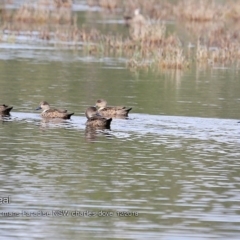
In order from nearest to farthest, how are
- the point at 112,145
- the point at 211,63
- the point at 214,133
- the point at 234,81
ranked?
the point at 112,145 → the point at 214,133 → the point at 234,81 → the point at 211,63

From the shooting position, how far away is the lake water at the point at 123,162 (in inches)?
454

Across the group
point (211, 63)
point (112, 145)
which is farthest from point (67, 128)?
point (211, 63)

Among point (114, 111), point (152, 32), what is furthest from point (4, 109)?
point (152, 32)

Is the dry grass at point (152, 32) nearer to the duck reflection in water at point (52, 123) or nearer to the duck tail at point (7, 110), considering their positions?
the duck reflection in water at point (52, 123)

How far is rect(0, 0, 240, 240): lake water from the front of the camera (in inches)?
454

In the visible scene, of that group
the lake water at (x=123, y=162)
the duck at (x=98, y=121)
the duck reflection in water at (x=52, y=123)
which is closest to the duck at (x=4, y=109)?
the lake water at (x=123, y=162)

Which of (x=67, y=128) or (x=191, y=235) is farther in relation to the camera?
(x=67, y=128)

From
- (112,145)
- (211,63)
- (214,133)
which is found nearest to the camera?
(112,145)

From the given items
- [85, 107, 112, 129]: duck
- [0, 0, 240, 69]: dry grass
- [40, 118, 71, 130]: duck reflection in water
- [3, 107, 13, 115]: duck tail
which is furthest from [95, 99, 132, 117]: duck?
[0, 0, 240, 69]: dry grass

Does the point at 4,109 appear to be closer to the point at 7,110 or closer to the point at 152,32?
the point at 7,110

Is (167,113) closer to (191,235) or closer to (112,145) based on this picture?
Result: (112,145)

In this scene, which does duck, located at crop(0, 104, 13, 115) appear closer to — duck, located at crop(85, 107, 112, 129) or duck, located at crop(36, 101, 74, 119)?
duck, located at crop(36, 101, 74, 119)

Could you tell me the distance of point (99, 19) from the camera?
4525 cm

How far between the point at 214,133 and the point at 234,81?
963 cm
